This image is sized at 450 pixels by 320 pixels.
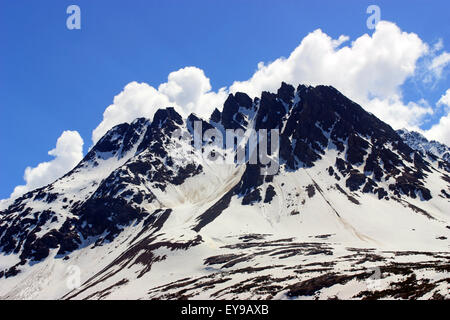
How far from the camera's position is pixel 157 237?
178875 mm

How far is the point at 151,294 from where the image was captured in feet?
342

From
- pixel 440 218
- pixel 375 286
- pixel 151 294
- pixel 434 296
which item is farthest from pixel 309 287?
pixel 440 218

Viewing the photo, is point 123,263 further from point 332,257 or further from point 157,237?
point 332,257

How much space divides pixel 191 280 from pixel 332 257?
37.7m

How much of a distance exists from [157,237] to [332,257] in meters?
89.7
